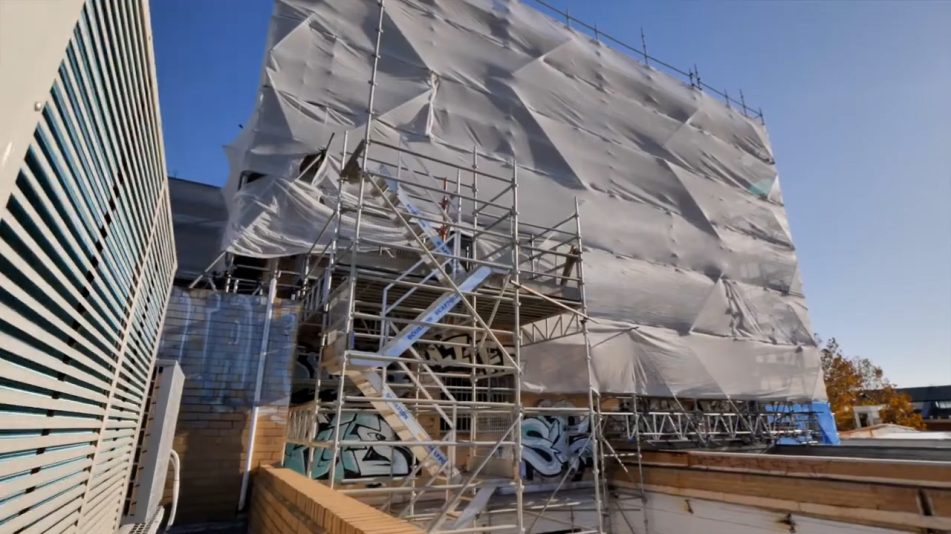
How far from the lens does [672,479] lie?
31.6 ft

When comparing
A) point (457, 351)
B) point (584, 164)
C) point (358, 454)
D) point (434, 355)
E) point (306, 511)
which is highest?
point (584, 164)

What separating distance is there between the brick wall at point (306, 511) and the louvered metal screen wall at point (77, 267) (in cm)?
128

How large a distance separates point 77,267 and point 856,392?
43697 millimetres

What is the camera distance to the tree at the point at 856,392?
109ft

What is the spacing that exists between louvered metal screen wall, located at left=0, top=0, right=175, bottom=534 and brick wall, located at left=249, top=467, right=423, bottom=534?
128cm

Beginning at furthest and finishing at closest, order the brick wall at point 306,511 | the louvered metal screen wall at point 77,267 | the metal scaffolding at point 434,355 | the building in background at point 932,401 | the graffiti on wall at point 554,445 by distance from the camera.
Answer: the building in background at point 932,401, the graffiti on wall at point 554,445, the metal scaffolding at point 434,355, the brick wall at point 306,511, the louvered metal screen wall at point 77,267

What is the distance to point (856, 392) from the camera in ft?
115

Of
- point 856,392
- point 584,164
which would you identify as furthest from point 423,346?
point 856,392

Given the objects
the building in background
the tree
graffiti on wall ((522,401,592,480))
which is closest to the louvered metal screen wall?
graffiti on wall ((522,401,592,480))

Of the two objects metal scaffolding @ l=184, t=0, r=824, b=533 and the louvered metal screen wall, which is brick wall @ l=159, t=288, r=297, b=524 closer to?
metal scaffolding @ l=184, t=0, r=824, b=533

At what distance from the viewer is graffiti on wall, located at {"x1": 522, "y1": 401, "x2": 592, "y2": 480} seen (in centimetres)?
1122

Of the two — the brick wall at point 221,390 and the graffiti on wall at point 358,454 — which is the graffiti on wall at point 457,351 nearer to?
the graffiti on wall at point 358,454

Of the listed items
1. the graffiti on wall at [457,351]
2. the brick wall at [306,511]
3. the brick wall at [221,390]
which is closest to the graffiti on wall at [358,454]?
the brick wall at [221,390]

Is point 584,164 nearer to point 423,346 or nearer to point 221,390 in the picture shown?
point 423,346
